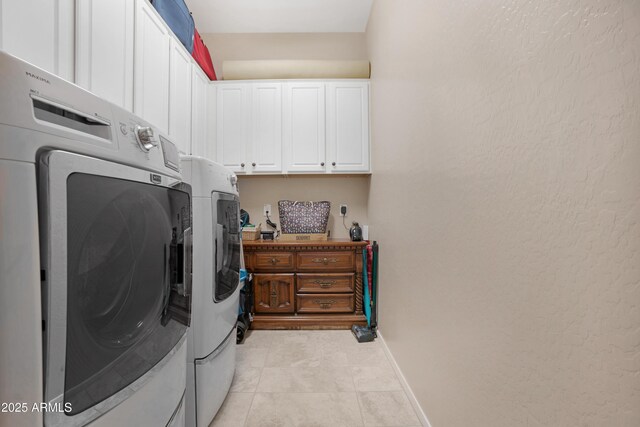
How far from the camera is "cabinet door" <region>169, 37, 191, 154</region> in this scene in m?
1.89

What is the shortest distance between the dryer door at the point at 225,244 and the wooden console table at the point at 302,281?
2.65 ft

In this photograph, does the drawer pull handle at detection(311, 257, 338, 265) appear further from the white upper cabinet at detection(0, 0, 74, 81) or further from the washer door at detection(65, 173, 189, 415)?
the white upper cabinet at detection(0, 0, 74, 81)

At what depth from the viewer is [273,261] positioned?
246 cm

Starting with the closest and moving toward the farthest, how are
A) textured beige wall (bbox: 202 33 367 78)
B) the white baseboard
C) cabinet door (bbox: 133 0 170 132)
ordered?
the white baseboard
cabinet door (bbox: 133 0 170 132)
textured beige wall (bbox: 202 33 367 78)

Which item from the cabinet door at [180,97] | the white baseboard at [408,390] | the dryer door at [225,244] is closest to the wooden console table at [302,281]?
the white baseboard at [408,390]

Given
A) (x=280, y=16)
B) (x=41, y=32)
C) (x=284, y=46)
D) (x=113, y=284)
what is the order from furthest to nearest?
(x=284, y=46) < (x=280, y=16) < (x=41, y=32) < (x=113, y=284)

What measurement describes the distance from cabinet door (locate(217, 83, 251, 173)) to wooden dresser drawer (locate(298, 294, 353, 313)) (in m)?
1.48

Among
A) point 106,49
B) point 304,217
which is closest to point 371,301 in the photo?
point 304,217

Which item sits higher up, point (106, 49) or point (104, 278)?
point (106, 49)

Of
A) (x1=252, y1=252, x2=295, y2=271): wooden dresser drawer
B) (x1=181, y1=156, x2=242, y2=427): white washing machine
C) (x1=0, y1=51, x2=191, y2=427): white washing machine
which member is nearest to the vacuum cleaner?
(x1=252, y1=252, x2=295, y2=271): wooden dresser drawer

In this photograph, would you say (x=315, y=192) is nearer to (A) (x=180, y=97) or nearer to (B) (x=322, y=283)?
(B) (x=322, y=283)

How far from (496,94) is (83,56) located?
1.67 meters

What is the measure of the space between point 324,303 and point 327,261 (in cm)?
40

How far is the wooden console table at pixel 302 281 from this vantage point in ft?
8.07
